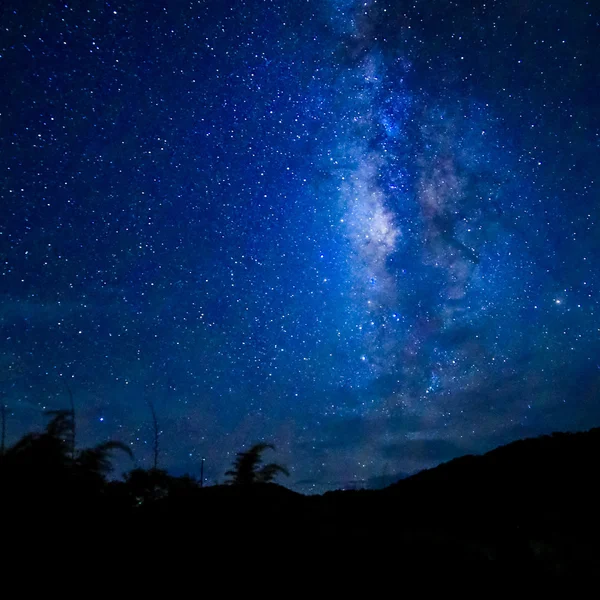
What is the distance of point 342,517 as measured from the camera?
5859mm

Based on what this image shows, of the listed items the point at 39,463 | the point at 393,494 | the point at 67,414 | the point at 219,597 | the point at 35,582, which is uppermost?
the point at 67,414

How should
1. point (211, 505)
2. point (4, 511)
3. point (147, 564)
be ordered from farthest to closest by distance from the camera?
point (211, 505)
point (4, 511)
point (147, 564)

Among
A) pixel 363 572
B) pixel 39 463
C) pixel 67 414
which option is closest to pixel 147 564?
pixel 363 572

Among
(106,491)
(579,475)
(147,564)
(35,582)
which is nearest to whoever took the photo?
(35,582)

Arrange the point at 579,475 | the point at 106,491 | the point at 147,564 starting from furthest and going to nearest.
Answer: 1. the point at 579,475
2. the point at 106,491
3. the point at 147,564

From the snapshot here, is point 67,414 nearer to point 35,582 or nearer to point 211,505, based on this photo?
point 211,505

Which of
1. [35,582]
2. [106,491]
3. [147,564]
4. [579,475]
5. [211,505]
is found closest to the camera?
[35,582]

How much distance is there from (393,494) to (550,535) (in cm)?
219

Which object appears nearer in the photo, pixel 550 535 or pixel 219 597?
pixel 219 597


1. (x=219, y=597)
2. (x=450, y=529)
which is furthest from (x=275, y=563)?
(x=450, y=529)

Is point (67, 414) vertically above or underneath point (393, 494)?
above

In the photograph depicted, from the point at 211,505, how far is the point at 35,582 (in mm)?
2093

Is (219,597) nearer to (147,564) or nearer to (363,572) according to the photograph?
(147,564)

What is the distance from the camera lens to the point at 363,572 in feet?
14.4
